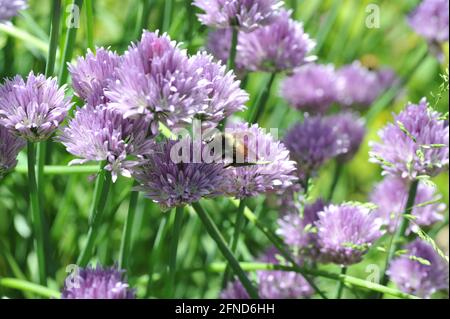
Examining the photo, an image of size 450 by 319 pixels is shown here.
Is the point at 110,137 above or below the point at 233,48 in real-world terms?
below

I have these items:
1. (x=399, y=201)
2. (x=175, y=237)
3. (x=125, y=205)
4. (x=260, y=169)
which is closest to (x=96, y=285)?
(x=175, y=237)

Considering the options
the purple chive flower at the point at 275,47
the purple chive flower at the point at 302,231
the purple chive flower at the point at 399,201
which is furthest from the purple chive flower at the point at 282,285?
the purple chive flower at the point at 275,47

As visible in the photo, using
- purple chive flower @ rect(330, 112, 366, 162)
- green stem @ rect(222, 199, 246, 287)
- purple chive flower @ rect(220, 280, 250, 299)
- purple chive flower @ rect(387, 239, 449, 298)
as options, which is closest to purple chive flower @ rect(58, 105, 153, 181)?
green stem @ rect(222, 199, 246, 287)

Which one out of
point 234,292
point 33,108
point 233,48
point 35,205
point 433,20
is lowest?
point 234,292

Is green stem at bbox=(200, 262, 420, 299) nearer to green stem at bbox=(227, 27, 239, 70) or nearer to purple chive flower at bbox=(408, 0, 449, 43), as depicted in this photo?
green stem at bbox=(227, 27, 239, 70)

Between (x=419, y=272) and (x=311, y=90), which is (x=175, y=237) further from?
(x=311, y=90)

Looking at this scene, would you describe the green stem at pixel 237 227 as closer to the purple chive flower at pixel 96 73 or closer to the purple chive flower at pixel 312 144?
the purple chive flower at pixel 312 144

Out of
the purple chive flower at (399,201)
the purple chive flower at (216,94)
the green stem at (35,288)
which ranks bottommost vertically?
the green stem at (35,288)

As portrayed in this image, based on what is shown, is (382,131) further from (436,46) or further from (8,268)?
(8,268)
